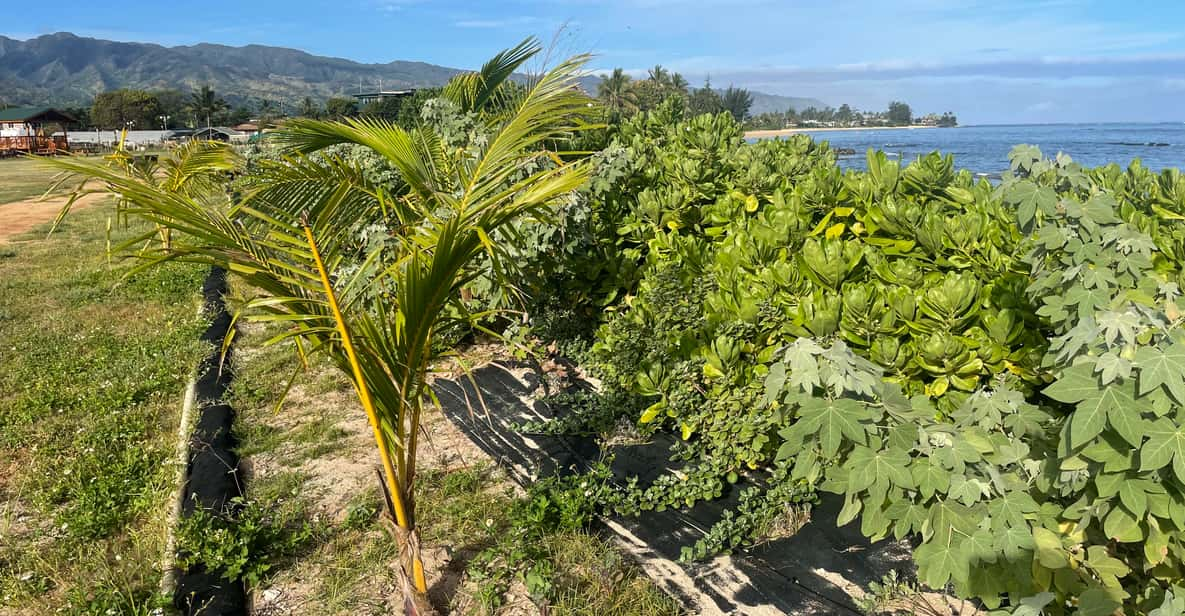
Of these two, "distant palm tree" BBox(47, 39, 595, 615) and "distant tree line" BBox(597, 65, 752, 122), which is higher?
"distant tree line" BBox(597, 65, 752, 122)

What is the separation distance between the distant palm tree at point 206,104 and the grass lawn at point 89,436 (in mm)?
88442

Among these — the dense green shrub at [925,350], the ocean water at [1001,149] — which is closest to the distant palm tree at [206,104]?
the ocean water at [1001,149]

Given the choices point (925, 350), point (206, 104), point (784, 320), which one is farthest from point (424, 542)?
point (206, 104)

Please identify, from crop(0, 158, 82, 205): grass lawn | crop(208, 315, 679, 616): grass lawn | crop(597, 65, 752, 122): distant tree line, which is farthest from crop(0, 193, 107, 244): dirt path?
crop(597, 65, 752, 122): distant tree line

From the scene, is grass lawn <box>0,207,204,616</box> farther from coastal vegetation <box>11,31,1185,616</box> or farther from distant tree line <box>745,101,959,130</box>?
distant tree line <box>745,101,959,130</box>

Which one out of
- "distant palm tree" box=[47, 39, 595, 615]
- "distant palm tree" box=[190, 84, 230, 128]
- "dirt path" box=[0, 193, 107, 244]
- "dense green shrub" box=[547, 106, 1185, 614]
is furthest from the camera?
"distant palm tree" box=[190, 84, 230, 128]

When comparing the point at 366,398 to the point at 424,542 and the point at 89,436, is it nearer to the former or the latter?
the point at 424,542

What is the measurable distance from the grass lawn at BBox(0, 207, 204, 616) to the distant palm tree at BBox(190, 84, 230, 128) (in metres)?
88.4

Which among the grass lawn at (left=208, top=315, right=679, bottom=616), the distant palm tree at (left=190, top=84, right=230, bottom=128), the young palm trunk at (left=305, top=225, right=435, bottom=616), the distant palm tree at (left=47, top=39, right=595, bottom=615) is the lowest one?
the grass lawn at (left=208, top=315, right=679, bottom=616)

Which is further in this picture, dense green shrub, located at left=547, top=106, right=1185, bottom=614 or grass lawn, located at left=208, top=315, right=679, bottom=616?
grass lawn, located at left=208, top=315, right=679, bottom=616

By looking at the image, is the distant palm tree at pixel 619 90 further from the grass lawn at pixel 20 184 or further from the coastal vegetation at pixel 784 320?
the coastal vegetation at pixel 784 320

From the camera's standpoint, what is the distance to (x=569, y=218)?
4.23m

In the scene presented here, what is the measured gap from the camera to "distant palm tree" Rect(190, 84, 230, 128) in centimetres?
8435

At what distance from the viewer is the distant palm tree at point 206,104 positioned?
84.3 m
